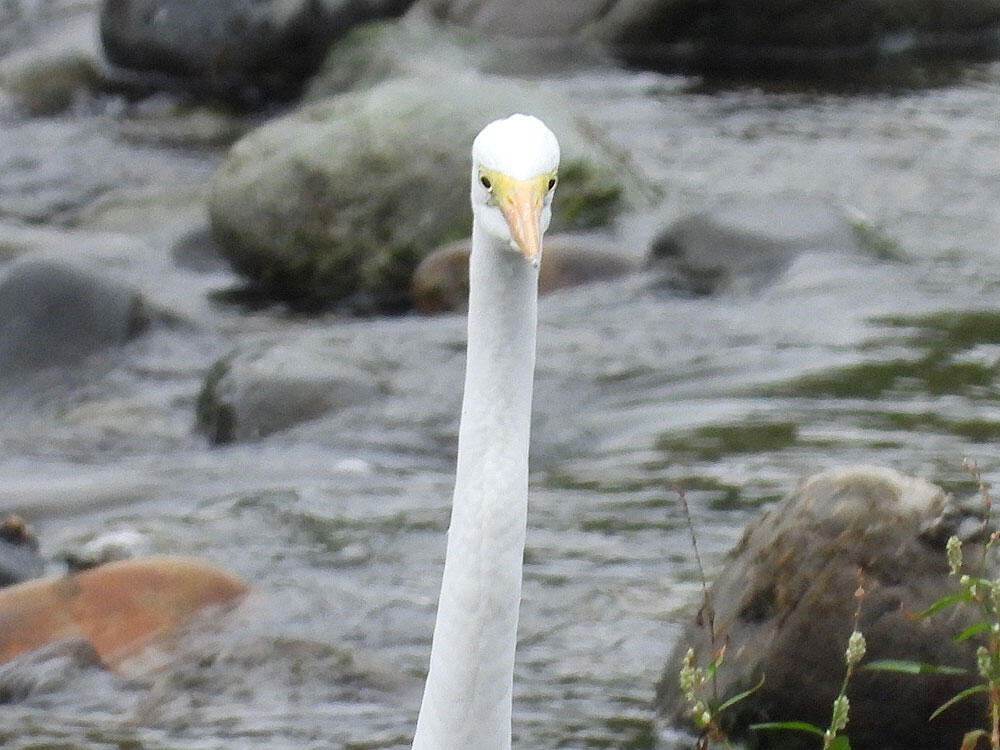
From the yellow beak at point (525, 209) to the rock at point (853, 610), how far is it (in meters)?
1.40

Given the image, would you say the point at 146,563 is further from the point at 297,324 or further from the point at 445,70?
the point at 445,70

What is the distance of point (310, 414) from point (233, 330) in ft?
6.15

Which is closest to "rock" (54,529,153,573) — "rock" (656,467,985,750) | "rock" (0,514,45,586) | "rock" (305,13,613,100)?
"rock" (0,514,45,586)

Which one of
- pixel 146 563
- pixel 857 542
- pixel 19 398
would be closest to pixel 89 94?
pixel 19 398

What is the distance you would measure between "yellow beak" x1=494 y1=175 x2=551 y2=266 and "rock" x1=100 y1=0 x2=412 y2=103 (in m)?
10.7

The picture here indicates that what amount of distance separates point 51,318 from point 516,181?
5.55 metres

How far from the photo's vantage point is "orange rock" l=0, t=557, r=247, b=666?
5.13 meters

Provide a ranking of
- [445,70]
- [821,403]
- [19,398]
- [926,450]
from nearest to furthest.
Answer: [926,450] → [821,403] → [19,398] → [445,70]

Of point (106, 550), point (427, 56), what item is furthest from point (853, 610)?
point (427, 56)

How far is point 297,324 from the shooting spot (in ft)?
29.6

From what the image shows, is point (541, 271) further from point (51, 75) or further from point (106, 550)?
point (51, 75)

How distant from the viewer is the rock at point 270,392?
7219mm

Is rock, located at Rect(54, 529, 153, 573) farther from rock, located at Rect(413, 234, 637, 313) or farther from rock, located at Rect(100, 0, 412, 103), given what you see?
rock, located at Rect(100, 0, 412, 103)

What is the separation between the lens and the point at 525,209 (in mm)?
2943
